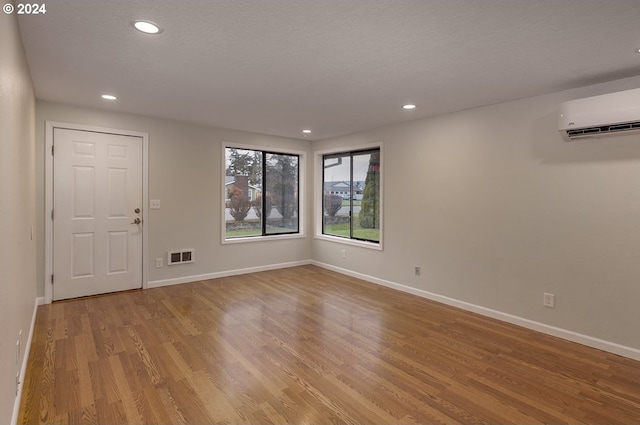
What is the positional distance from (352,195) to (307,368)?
3.59 metres

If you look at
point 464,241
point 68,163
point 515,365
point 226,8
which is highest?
point 226,8

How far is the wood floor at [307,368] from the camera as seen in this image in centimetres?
206

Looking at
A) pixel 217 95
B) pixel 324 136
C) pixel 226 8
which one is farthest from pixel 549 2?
pixel 324 136

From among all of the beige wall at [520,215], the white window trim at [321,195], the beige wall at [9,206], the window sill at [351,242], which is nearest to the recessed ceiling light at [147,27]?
the beige wall at [9,206]

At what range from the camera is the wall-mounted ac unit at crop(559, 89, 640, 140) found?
8.84 feet

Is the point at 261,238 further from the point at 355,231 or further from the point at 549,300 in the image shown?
the point at 549,300

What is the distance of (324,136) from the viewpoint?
5836 mm

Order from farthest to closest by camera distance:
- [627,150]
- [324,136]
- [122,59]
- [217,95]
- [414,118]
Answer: [324,136] < [414,118] < [217,95] < [627,150] < [122,59]

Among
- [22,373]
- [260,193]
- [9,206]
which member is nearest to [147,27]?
[9,206]

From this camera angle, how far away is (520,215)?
139 inches

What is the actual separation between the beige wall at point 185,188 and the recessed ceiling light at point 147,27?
2682 millimetres

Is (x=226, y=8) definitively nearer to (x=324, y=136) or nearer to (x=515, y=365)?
(x=515, y=365)

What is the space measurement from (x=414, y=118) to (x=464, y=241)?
171 cm

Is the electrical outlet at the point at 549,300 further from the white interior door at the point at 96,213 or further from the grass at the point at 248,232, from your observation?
the white interior door at the point at 96,213
